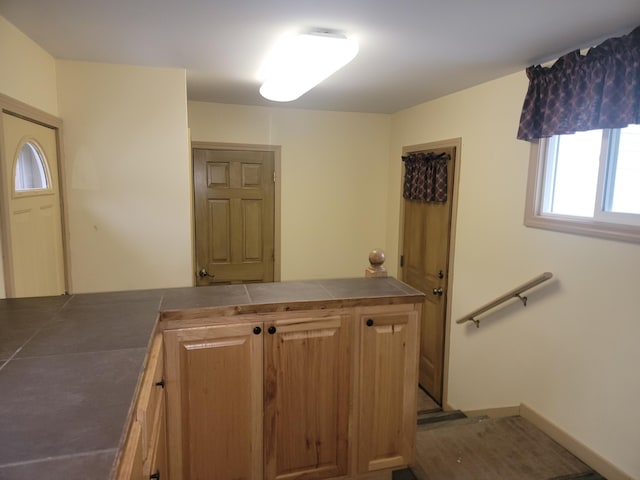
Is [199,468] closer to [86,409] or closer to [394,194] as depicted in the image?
[86,409]

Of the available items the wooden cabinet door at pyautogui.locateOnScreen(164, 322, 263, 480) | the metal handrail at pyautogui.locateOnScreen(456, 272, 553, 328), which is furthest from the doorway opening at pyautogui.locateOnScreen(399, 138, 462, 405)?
the wooden cabinet door at pyautogui.locateOnScreen(164, 322, 263, 480)

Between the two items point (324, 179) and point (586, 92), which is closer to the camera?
point (586, 92)

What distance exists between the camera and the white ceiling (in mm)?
1620

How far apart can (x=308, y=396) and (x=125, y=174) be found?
1.84m

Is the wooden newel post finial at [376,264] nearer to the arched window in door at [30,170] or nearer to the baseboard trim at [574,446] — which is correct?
the baseboard trim at [574,446]

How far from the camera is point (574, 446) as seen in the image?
2215mm

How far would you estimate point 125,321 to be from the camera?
54.1 inches

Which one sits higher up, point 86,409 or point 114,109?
point 114,109

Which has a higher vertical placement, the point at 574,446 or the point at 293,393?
the point at 293,393

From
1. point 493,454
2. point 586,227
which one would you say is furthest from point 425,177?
point 493,454

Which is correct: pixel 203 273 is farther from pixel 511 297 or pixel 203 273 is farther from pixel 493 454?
pixel 493 454

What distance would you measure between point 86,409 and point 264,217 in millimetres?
3178

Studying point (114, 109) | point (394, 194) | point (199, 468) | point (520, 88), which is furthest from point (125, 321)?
point (394, 194)

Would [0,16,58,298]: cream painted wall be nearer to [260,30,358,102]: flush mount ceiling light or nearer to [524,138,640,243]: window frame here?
[260,30,358,102]: flush mount ceiling light
